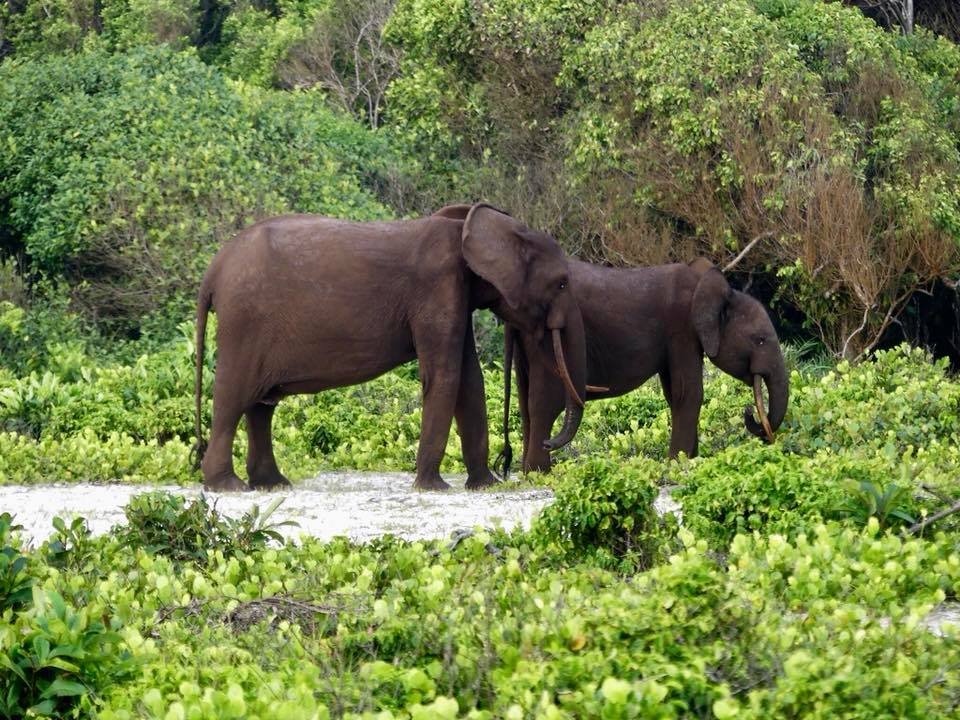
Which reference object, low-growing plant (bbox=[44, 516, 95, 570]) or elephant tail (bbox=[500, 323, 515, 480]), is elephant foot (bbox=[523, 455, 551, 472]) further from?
low-growing plant (bbox=[44, 516, 95, 570])

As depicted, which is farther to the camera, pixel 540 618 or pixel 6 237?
pixel 6 237

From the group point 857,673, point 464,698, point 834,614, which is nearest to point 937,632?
point 834,614

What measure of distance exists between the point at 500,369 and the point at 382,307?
6.41 meters

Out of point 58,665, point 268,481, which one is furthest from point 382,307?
point 58,665

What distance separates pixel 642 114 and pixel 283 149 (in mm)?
4024

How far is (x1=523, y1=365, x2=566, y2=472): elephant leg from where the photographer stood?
12.3 metres

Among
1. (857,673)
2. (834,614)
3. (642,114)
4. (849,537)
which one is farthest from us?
(642,114)

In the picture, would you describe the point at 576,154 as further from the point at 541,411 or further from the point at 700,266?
the point at 541,411

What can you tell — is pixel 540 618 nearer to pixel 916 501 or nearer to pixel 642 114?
pixel 916 501

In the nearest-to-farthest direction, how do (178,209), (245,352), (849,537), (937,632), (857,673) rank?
(857,673), (937,632), (849,537), (245,352), (178,209)

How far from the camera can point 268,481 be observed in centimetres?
1206

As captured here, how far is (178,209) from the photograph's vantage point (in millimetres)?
19500

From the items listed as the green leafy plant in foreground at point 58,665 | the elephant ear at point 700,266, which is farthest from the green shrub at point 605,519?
the elephant ear at point 700,266

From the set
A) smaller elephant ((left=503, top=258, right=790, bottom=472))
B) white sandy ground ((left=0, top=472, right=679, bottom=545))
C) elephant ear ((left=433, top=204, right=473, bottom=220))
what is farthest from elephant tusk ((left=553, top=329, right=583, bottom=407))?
elephant ear ((left=433, top=204, right=473, bottom=220))
